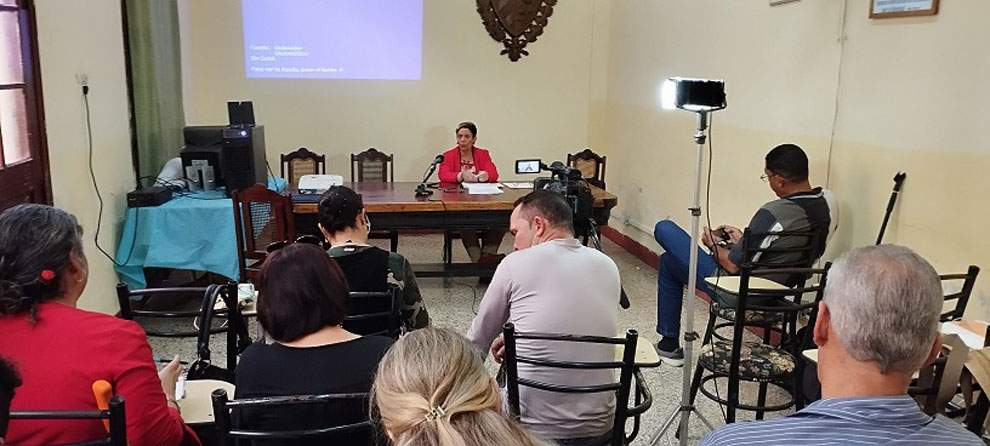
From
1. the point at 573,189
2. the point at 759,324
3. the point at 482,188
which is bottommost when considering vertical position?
the point at 759,324

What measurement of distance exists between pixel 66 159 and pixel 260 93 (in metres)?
2.51

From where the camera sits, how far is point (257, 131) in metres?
4.43

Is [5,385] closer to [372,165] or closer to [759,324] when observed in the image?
[759,324]

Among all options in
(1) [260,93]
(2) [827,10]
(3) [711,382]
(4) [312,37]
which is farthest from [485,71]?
(3) [711,382]

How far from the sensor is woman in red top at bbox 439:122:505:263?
5.04 m

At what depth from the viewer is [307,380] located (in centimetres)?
157

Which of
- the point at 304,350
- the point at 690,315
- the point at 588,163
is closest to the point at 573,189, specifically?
the point at 690,315

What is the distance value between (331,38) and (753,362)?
424cm

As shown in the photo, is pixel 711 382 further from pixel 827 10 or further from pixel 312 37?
pixel 312 37

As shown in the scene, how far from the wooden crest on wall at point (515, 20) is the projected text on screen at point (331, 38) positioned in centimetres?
57

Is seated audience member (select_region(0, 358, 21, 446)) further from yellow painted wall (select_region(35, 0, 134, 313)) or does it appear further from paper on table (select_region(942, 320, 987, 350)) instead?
yellow painted wall (select_region(35, 0, 134, 313))

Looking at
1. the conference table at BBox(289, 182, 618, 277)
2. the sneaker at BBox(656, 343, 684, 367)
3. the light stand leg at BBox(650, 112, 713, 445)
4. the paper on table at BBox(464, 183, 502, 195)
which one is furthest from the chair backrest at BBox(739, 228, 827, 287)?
the paper on table at BBox(464, 183, 502, 195)

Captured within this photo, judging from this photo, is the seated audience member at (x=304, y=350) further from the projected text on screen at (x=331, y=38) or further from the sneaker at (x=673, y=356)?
the projected text on screen at (x=331, y=38)

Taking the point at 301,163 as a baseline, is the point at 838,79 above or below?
above
